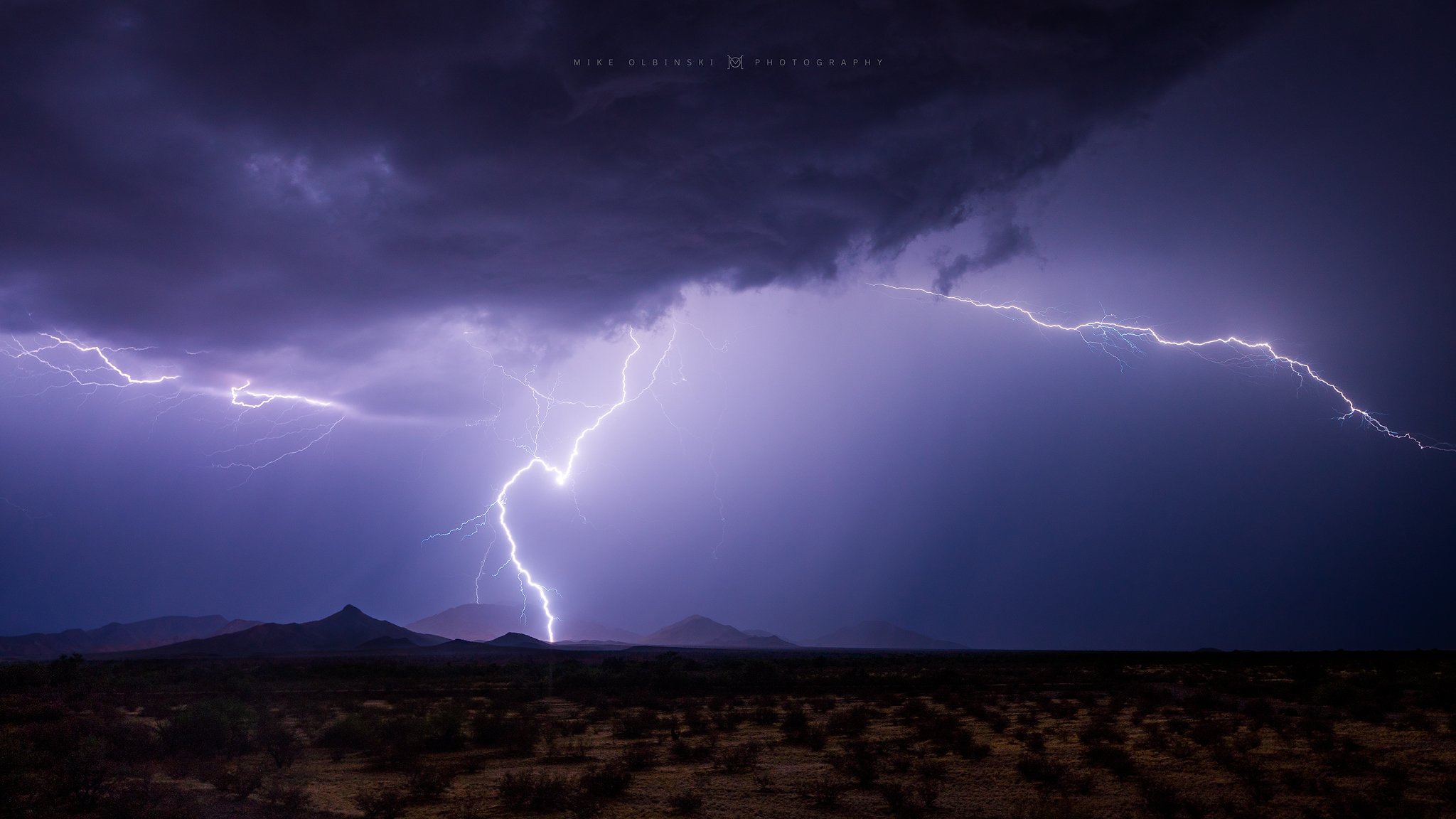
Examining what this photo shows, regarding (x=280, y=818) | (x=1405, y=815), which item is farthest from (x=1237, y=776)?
(x=280, y=818)

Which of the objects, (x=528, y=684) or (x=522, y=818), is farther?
Result: (x=528, y=684)

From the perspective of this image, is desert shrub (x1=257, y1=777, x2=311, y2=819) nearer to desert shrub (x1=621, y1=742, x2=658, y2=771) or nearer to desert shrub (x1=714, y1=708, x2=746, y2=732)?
desert shrub (x1=621, y1=742, x2=658, y2=771)

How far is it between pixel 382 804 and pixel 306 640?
12319 centimetres

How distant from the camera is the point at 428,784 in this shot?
9.38 metres

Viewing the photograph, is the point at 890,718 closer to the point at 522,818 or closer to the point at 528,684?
the point at 522,818

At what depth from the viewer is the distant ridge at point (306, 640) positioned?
309ft

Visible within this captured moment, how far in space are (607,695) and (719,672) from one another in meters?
8.53

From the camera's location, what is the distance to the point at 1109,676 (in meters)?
30.3

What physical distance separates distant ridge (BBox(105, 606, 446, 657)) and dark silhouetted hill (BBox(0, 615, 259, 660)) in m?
12.5

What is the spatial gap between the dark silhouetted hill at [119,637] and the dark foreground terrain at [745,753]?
387 feet

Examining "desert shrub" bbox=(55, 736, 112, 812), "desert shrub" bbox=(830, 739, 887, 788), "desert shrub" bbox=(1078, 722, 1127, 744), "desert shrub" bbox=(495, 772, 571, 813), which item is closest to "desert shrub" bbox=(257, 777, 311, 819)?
"desert shrub" bbox=(55, 736, 112, 812)

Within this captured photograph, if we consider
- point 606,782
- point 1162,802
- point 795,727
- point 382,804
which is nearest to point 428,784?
point 382,804

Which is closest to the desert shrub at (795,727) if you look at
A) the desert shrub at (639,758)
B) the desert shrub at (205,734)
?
the desert shrub at (639,758)

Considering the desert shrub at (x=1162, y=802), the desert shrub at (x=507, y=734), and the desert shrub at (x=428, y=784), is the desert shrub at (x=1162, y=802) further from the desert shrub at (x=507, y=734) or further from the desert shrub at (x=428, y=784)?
the desert shrub at (x=507, y=734)
